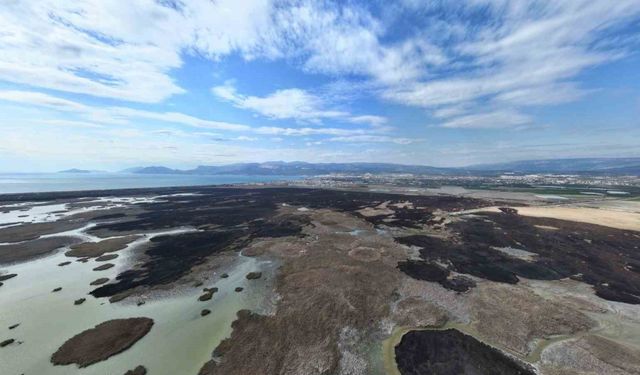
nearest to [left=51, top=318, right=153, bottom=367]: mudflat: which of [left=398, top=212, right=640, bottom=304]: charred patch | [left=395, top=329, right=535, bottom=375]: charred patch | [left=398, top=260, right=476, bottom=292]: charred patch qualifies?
[left=395, top=329, right=535, bottom=375]: charred patch

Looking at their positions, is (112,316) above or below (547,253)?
above

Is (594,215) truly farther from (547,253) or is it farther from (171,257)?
(171,257)

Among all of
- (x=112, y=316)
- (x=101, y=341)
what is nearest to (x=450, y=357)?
(x=101, y=341)

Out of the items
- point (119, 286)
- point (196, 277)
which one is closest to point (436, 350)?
point (196, 277)

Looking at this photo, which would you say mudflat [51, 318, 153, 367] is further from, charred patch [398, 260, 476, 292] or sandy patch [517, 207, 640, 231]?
sandy patch [517, 207, 640, 231]

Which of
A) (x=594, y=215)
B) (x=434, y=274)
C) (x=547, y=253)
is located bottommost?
(x=594, y=215)

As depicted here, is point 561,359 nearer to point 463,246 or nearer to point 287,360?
point 287,360

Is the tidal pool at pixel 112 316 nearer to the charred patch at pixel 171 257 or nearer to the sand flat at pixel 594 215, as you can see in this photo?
the charred patch at pixel 171 257

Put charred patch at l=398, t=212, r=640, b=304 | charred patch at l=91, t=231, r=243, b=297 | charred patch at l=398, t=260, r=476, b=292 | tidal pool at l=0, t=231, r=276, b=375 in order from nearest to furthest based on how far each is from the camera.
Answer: tidal pool at l=0, t=231, r=276, b=375 < charred patch at l=398, t=260, r=476, b=292 < charred patch at l=91, t=231, r=243, b=297 < charred patch at l=398, t=212, r=640, b=304

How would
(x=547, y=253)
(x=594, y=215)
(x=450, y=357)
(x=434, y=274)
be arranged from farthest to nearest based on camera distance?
(x=594, y=215) → (x=547, y=253) → (x=434, y=274) → (x=450, y=357)
